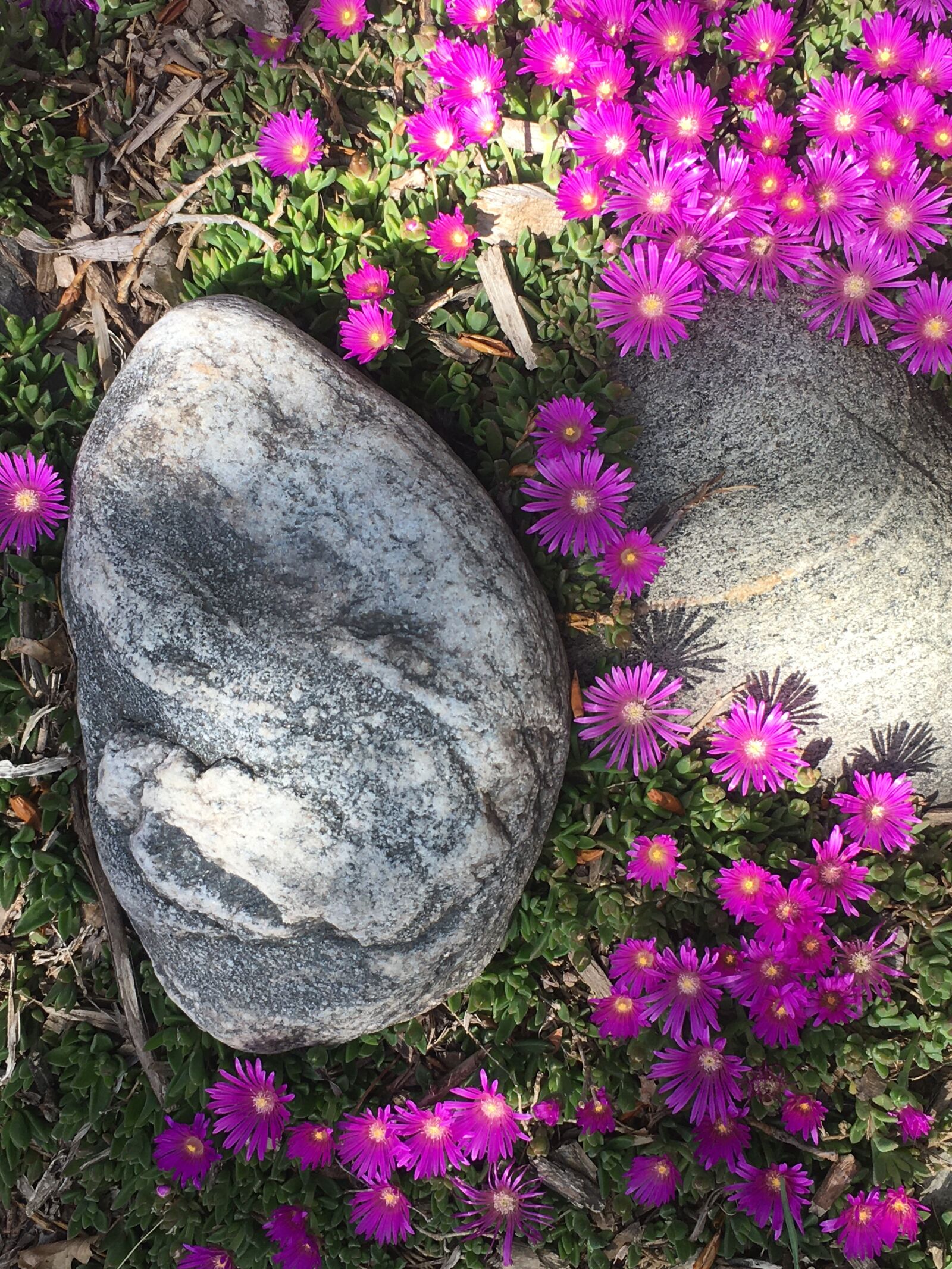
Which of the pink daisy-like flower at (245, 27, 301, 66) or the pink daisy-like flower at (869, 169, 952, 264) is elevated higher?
the pink daisy-like flower at (869, 169, 952, 264)

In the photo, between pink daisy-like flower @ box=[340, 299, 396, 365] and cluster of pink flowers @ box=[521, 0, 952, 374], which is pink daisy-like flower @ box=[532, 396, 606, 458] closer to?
cluster of pink flowers @ box=[521, 0, 952, 374]

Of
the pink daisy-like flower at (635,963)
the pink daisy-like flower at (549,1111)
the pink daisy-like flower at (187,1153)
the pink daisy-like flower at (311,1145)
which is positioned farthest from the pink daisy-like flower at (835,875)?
the pink daisy-like flower at (187,1153)

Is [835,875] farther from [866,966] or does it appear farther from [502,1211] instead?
[502,1211]

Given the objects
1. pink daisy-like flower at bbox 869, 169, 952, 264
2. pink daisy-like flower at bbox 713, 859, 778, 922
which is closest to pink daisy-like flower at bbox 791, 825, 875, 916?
pink daisy-like flower at bbox 713, 859, 778, 922

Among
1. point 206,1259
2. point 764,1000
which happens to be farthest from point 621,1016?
point 206,1259

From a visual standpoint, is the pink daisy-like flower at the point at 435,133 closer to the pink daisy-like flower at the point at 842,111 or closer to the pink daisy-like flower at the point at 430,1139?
the pink daisy-like flower at the point at 842,111

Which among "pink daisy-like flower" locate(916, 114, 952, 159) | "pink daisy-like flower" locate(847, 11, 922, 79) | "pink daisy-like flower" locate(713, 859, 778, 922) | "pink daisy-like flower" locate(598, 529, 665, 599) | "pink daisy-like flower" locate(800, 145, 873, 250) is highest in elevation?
"pink daisy-like flower" locate(847, 11, 922, 79)

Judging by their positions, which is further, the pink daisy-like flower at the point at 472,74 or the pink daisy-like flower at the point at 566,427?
the pink daisy-like flower at the point at 472,74
